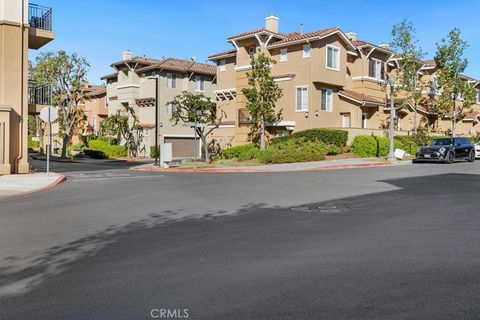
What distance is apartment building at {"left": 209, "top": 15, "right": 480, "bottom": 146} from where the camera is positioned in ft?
117

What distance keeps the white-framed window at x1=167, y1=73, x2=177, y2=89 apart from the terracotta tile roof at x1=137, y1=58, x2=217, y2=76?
2.99 feet

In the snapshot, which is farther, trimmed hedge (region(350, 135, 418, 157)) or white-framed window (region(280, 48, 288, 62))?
white-framed window (region(280, 48, 288, 62))

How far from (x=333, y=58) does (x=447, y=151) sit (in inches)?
513

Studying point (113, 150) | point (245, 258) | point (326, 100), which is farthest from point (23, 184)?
point (113, 150)

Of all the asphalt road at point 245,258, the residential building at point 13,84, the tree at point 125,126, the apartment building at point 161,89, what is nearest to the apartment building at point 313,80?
the apartment building at point 161,89

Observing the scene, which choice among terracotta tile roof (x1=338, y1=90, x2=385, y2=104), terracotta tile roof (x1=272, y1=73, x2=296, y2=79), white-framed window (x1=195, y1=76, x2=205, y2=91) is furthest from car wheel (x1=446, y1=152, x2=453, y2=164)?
white-framed window (x1=195, y1=76, x2=205, y2=91)

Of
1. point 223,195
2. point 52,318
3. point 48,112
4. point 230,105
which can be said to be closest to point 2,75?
point 48,112

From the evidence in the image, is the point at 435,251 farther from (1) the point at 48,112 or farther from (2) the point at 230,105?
(2) the point at 230,105

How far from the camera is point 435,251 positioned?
652 centimetres

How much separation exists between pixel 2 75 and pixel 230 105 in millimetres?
23559

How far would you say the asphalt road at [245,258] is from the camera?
4.57 m

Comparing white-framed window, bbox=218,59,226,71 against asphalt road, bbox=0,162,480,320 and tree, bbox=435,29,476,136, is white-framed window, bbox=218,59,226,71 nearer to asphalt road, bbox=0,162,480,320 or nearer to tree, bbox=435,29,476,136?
tree, bbox=435,29,476,136

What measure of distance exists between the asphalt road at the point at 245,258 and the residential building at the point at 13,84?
32.2ft

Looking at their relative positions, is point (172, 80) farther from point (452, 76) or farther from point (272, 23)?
point (452, 76)
